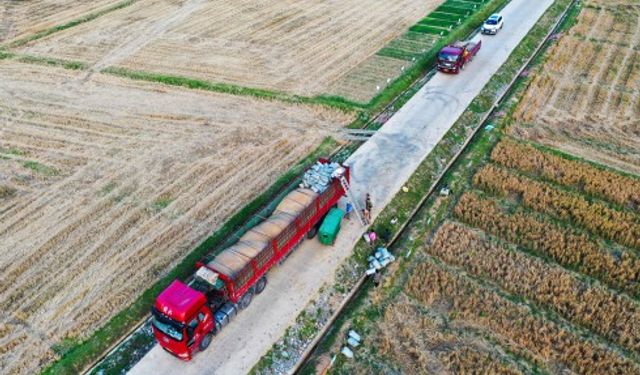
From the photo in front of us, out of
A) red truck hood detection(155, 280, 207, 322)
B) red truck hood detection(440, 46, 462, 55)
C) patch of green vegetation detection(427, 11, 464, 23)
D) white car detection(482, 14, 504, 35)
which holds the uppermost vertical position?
red truck hood detection(155, 280, 207, 322)

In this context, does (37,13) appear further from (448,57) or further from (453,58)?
(453,58)

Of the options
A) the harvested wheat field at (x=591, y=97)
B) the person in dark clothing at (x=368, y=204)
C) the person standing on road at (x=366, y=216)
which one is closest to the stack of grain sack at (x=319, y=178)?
the person in dark clothing at (x=368, y=204)

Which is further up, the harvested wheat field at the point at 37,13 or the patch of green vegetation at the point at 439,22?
the harvested wheat field at the point at 37,13

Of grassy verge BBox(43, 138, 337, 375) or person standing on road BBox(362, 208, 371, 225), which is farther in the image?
person standing on road BBox(362, 208, 371, 225)

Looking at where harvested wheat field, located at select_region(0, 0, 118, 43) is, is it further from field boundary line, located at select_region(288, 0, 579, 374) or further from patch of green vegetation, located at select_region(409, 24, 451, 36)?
field boundary line, located at select_region(288, 0, 579, 374)

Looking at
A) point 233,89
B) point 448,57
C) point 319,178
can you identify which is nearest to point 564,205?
point 319,178

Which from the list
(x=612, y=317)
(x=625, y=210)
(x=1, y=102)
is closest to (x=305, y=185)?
(x=612, y=317)

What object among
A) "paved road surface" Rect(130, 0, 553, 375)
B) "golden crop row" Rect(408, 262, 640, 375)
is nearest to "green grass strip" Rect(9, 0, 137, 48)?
"paved road surface" Rect(130, 0, 553, 375)

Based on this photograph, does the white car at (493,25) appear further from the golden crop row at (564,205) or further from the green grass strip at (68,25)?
the green grass strip at (68,25)
